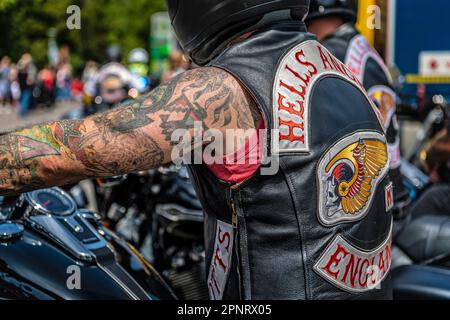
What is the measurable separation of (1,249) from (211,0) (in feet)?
2.92

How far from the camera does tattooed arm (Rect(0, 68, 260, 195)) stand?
1374 millimetres

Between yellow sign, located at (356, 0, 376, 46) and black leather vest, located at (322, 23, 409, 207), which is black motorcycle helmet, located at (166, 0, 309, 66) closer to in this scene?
black leather vest, located at (322, 23, 409, 207)

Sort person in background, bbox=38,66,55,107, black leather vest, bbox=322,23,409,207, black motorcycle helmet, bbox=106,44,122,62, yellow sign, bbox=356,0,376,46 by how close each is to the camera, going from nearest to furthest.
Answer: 1. person in background, bbox=38,66,55,107
2. black leather vest, bbox=322,23,409,207
3. yellow sign, bbox=356,0,376,46
4. black motorcycle helmet, bbox=106,44,122,62

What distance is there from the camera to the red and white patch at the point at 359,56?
118 inches

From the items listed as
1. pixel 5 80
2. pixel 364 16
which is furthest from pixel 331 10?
pixel 364 16

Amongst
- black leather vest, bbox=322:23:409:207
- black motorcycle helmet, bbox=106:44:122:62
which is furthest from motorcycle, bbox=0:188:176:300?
black motorcycle helmet, bbox=106:44:122:62

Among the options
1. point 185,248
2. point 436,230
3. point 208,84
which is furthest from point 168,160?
point 185,248

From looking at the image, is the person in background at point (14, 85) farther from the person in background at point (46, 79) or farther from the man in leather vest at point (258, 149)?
the man in leather vest at point (258, 149)

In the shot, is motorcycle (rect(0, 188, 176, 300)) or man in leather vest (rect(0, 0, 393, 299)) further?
motorcycle (rect(0, 188, 176, 300))

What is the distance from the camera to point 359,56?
120 inches

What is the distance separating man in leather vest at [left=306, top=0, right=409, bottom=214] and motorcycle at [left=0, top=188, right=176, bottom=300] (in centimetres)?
139

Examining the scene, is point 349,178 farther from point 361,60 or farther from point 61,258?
point 361,60

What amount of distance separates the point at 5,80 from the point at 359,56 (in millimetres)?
1609

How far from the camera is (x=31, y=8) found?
2.08 metres
